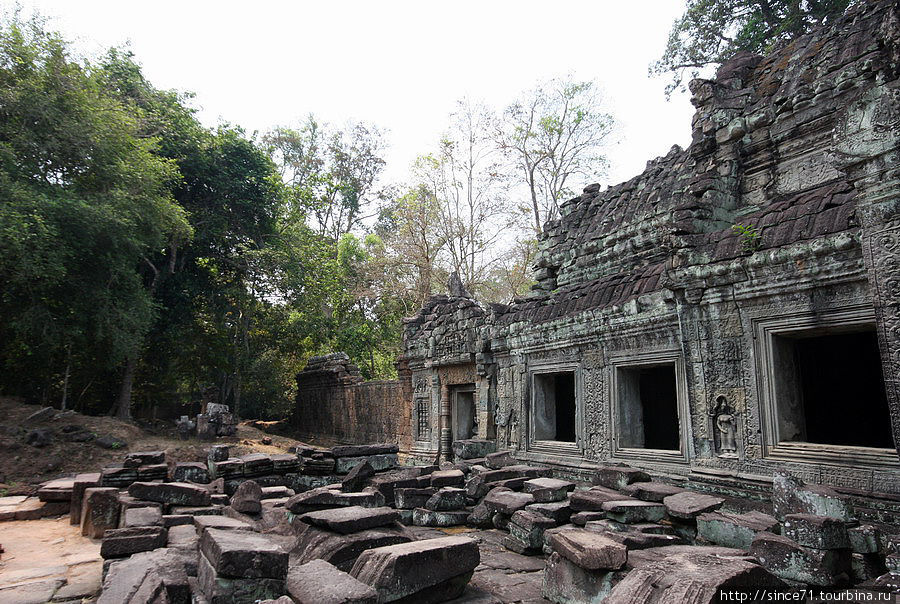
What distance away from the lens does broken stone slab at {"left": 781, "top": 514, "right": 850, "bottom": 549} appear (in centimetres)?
353

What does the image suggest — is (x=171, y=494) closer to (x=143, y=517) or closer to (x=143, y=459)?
(x=143, y=517)

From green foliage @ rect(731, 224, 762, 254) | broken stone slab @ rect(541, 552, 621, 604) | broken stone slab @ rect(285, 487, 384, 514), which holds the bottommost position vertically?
broken stone slab @ rect(541, 552, 621, 604)

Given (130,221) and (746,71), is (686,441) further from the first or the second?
(130,221)

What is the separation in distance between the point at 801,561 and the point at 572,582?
4.71ft

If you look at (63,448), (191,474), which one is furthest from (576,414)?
(63,448)

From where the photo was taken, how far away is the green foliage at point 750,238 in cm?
528

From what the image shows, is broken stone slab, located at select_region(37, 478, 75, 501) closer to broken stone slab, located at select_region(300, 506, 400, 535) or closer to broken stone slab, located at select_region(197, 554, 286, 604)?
broken stone slab, located at select_region(300, 506, 400, 535)

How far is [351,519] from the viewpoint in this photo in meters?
4.34

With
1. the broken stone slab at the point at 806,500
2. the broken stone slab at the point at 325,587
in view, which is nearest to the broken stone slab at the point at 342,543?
the broken stone slab at the point at 325,587

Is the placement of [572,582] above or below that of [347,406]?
below

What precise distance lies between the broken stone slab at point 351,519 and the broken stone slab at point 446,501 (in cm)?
170

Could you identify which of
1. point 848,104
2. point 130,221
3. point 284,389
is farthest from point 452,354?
point 284,389

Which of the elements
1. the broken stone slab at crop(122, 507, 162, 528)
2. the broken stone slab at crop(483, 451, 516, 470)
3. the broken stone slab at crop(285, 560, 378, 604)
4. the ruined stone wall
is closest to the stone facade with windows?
the broken stone slab at crop(483, 451, 516, 470)

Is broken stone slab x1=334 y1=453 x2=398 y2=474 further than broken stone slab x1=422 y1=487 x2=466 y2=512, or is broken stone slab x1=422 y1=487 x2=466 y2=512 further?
broken stone slab x1=334 y1=453 x2=398 y2=474
